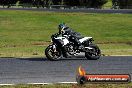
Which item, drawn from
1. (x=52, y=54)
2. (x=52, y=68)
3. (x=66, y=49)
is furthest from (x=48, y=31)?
(x=52, y=68)

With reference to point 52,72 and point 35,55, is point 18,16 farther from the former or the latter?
point 52,72

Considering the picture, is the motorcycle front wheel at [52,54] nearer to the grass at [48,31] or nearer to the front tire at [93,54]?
the front tire at [93,54]

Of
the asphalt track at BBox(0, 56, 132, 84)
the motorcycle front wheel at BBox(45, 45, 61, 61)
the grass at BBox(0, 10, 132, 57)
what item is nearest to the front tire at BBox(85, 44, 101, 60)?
the asphalt track at BBox(0, 56, 132, 84)

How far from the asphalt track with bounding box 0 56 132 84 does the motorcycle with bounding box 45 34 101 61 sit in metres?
0.28

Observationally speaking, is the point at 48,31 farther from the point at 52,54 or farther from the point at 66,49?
the point at 52,54

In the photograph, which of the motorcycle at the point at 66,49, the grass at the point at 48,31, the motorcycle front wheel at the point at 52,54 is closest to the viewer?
the motorcycle front wheel at the point at 52,54

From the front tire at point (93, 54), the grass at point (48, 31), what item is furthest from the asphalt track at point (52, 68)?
the grass at point (48, 31)

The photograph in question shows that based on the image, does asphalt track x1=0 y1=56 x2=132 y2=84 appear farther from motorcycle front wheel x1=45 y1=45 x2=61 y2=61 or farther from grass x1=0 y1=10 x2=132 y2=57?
grass x1=0 y1=10 x2=132 y2=57

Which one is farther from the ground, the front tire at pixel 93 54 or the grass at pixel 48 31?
the front tire at pixel 93 54

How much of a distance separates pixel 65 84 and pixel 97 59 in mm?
6338

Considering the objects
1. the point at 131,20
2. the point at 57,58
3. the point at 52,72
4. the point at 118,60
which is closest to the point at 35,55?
the point at 57,58

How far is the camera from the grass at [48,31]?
79.7 ft

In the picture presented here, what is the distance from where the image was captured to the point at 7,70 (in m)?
15.3

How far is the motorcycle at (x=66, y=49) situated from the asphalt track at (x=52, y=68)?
0.28 metres
